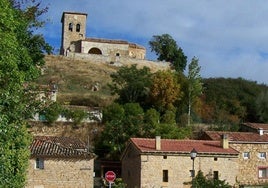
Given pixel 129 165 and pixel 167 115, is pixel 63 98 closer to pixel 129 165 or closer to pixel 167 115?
pixel 167 115

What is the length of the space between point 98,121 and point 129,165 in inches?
551

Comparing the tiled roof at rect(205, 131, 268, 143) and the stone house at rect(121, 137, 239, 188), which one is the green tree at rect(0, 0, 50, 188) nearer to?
the stone house at rect(121, 137, 239, 188)

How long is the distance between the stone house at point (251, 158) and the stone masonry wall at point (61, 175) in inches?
744

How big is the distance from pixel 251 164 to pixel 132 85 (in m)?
18.6

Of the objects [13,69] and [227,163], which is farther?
[227,163]

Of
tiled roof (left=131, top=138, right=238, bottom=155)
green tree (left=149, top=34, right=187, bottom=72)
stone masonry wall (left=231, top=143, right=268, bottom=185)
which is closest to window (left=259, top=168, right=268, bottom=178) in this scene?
stone masonry wall (left=231, top=143, right=268, bottom=185)

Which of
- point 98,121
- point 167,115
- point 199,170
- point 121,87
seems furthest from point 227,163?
point 121,87

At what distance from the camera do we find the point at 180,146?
1780 inches

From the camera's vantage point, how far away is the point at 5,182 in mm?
14086

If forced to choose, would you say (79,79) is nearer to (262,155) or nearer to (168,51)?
(168,51)

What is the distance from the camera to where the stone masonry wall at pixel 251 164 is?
4969 cm

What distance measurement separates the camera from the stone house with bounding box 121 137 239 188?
1711 inches

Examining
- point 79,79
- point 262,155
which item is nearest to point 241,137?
point 262,155

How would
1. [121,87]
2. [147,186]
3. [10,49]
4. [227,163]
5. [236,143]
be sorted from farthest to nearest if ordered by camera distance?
1. [121,87]
2. [236,143]
3. [227,163]
4. [147,186]
5. [10,49]
